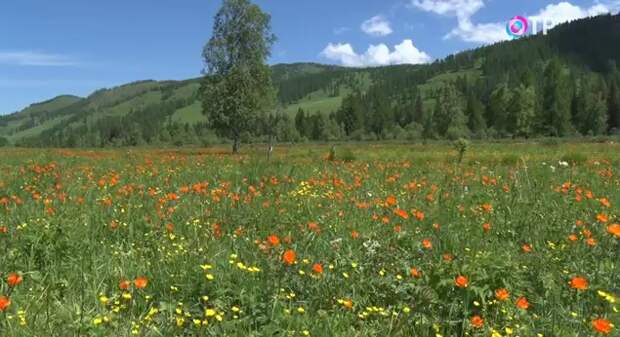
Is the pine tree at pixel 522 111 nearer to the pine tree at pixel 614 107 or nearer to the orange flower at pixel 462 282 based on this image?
the pine tree at pixel 614 107

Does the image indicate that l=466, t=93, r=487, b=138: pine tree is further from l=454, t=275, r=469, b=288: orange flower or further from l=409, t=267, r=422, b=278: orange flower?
l=454, t=275, r=469, b=288: orange flower

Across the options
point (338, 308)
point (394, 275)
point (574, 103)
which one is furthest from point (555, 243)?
point (574, 103)

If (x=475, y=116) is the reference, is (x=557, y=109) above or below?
above

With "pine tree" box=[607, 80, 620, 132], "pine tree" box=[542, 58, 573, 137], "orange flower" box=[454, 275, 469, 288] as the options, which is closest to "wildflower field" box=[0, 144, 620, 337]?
"orange flower" box=[454, 275, 469, 288]

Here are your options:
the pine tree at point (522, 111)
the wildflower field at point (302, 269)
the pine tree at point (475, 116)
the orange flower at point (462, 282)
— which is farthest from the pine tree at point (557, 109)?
the orange flower at point (462, 282)

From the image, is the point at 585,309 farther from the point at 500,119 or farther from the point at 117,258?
the point at 500,119

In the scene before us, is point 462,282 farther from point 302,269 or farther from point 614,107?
point 614,107

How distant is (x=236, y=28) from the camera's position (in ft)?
159

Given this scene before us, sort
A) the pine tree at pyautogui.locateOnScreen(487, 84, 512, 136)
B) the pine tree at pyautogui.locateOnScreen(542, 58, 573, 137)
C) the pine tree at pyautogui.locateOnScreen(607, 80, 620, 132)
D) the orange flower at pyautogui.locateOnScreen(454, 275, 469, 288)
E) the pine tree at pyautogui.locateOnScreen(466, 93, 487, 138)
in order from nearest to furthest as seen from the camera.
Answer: the orange flower at pyautogui.locateOnScreen(454, 275, 469, 288) → the pine tree at pyautogui.locateOnScreen(542, 58, 573, 137) → the pine tree at pyautogui.locateOnScreen(487, 84, 512, 136) → the pine tree at pyautogui.locateOnScreen(607, 80, 620, 132) → the pine tree at pyautogui.locateOnScreen(466, 93, 487, 138)

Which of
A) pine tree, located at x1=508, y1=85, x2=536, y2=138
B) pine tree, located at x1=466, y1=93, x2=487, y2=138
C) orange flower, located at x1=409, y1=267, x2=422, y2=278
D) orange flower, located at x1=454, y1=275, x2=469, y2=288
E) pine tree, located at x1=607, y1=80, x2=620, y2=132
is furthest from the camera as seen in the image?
pine tree, located at x1=466, y1=93, x2=487, y2=138

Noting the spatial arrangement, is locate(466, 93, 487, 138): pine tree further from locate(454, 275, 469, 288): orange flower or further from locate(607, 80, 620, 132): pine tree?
locate(454, 275, 469, 288): orange flower

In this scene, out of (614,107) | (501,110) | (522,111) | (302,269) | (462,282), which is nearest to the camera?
(462,282)

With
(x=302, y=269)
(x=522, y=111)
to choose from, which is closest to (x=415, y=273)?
(x=302, y=269)

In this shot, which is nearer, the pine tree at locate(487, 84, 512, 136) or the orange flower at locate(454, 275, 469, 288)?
the orange flower at locate(454, 275, 469, 288)
